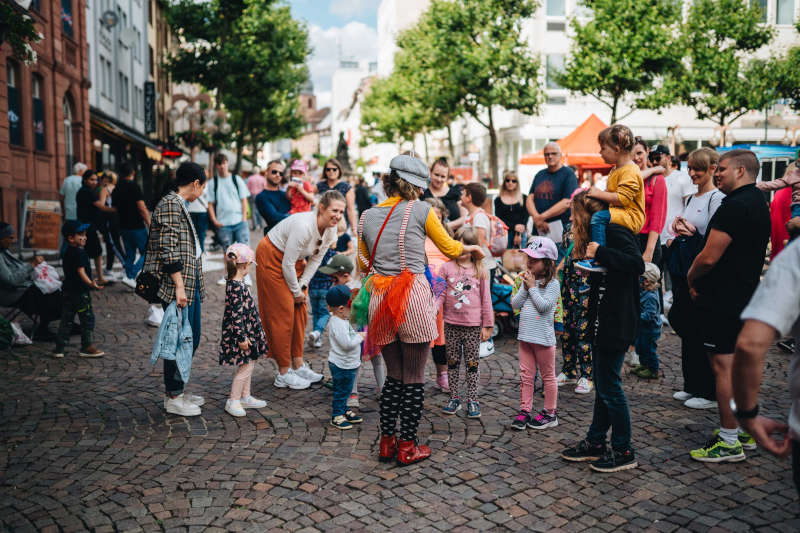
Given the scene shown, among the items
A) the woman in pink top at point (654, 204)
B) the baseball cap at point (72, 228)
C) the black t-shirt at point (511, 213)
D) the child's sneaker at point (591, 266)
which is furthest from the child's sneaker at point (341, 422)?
the black t-shirt at point (511, 213)

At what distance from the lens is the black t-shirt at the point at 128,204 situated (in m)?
11.0

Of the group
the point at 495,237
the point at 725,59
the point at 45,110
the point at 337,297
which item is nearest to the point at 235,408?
the point at 337,297

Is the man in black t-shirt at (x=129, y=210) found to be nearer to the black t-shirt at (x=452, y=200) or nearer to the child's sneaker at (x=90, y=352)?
the child's sneaker at (x=90, y=352)

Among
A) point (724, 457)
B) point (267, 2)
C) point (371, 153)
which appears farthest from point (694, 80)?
point (371, 153)

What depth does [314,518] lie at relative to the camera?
13.1ft

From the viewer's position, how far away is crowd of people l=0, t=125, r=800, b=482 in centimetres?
454

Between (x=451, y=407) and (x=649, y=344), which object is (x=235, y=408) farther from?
(x=649, y=344)

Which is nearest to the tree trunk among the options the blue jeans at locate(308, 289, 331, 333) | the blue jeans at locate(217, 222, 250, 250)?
the blue jeans at locate(217, 222, 250, 250)

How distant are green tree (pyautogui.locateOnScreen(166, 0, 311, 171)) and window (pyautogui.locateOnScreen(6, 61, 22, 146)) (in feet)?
41.6

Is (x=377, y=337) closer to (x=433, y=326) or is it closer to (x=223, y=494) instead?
(x=433, y=326)

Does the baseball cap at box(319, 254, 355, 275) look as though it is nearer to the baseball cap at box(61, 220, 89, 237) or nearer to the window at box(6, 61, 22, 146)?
the baseball cap at box(61, 220, 89, 237)

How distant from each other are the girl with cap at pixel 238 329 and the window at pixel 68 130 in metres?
19.2

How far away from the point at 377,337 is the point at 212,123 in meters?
19.7

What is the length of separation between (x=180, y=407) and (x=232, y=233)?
6661 millimetres
